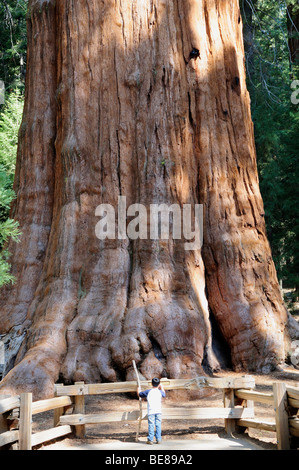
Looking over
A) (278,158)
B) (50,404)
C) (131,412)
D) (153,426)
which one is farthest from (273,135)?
(50,404)

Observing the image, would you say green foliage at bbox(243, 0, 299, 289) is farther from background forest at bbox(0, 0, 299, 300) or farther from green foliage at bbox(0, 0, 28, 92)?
green foliage at bbox(0, 0, 28, 92)

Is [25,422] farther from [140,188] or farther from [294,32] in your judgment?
[294,32]

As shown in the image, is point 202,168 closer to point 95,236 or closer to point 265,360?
point 95,236

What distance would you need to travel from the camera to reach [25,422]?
19.2 feet

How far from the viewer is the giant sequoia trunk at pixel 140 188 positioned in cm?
905

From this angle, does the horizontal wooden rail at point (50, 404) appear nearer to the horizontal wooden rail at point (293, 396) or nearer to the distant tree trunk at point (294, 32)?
the horizontal wooden rail at point (293, 396)

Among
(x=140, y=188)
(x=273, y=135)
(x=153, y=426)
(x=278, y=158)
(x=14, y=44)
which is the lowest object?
(x=153, y=426)

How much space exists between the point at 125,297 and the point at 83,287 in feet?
2.52

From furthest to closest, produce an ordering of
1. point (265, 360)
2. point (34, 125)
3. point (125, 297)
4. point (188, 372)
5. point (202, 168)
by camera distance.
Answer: point (34, 125) → point (202, 168) → point (265, 360) → point (125, 297) → point (188, 372)

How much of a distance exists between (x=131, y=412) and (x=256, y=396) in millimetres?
1469

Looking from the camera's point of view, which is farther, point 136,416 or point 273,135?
point 273,135

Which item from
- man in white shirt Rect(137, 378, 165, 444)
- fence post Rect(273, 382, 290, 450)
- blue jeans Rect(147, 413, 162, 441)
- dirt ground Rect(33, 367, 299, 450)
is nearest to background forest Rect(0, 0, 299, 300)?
dirt ground Rect(33, 367, 299, 450)

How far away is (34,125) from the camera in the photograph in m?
11.1

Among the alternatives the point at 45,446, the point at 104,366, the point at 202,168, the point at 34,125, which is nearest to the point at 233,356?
the point at 104,366
